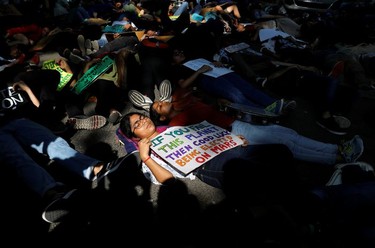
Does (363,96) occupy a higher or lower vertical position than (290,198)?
lower

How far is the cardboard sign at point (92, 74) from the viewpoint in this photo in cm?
396

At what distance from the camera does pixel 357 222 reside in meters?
1.83

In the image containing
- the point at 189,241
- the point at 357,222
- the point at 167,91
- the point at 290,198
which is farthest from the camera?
the point at 167,91

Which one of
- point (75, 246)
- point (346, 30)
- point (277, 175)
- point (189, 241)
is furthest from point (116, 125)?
point (346, 30)

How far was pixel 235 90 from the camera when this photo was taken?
12.4 ft

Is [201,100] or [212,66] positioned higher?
[212,66]

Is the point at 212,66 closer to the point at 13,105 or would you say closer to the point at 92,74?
the point at 92,74

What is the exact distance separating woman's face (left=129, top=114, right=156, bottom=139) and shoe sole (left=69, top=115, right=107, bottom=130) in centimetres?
130

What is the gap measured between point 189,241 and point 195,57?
3.68 m

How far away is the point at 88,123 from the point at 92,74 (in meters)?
0.95

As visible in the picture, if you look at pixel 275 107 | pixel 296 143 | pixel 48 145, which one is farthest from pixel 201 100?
pixel 48 145

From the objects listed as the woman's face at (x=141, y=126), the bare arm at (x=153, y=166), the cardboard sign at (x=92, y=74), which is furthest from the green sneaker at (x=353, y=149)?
the cardboard sign at (x=92, y=74)

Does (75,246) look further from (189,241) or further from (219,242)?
(219,242)

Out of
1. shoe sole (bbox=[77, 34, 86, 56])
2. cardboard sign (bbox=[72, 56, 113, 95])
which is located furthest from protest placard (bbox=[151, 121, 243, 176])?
shoe sole (bbox=[77, 34, 86, 56])
